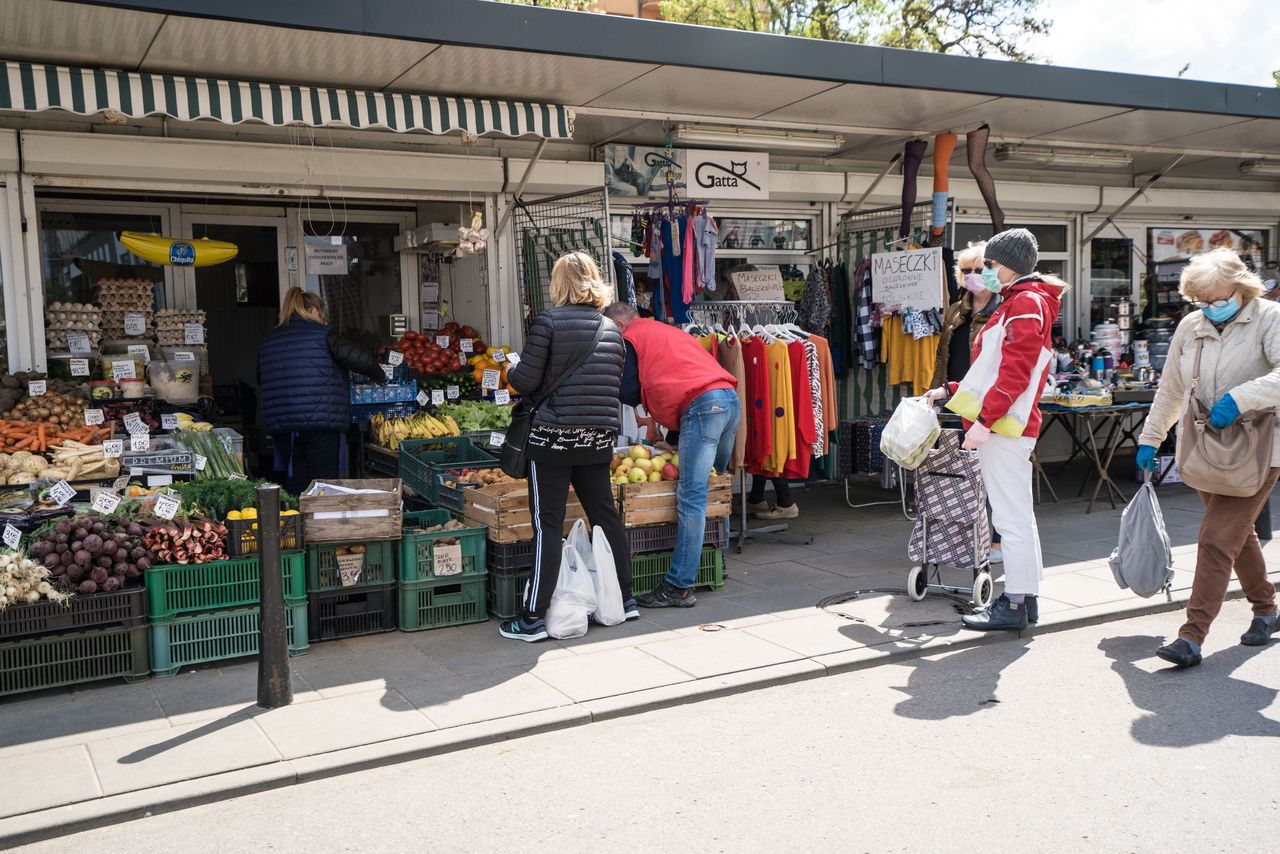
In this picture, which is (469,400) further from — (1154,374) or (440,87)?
(1154,374)

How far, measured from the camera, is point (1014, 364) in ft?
19.0

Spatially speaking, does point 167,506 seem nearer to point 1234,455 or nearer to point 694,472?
point 694,472

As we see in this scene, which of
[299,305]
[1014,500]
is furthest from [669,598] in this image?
[299,305]

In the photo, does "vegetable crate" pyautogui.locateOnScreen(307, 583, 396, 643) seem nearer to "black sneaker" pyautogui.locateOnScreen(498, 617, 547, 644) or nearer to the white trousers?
"black sneaker" pyautogui.locateOnScreen(498, 617, 547, 644)

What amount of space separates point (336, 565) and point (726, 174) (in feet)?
17.4

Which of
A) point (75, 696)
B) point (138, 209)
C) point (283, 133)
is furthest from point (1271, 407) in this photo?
point (138, 209)

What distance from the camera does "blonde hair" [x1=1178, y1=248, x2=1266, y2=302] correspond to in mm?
5473

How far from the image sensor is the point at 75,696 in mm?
5309

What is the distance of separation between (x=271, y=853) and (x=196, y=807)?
0.61 m

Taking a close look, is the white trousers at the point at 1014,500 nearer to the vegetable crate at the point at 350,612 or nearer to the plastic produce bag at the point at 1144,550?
the plastic produce bag at the point at 1144,550

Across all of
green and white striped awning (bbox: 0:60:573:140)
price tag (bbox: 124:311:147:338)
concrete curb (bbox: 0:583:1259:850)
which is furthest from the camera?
price tag (bbox: 124:311:147:338)

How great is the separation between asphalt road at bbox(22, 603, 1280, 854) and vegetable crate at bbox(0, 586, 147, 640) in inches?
61.9

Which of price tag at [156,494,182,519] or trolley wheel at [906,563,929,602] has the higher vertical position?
price tag at [156,494,182,519]

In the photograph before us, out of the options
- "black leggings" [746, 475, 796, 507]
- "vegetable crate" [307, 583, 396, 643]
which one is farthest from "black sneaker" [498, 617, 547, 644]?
"black leggings" [746, 475, 796, 507]
